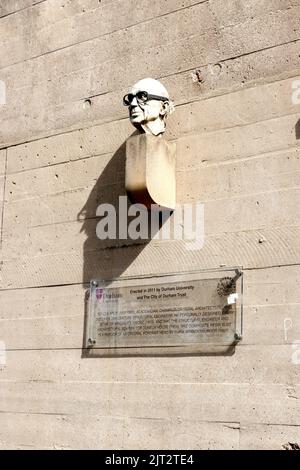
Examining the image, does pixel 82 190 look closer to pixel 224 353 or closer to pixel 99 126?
pixel 99 126

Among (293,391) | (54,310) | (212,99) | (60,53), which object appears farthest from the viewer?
(60,53)

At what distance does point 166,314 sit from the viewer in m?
4.65

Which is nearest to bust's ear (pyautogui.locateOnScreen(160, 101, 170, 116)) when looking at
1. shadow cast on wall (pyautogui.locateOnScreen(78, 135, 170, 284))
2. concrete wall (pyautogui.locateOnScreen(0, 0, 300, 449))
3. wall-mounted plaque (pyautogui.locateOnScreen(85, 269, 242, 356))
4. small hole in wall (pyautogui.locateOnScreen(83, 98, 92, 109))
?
concrete wall (pyautogui.locateOnScreen(0, 0, 300, 449))

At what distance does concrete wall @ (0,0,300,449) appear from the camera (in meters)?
4.32

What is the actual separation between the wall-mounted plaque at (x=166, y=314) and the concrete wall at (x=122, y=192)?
3.0 inches

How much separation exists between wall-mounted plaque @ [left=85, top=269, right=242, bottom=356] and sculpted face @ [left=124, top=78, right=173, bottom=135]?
984 millimetres

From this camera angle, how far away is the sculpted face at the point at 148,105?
4.77 metres

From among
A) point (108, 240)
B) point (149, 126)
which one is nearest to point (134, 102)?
point (149, 126)

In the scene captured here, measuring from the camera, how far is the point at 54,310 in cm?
520

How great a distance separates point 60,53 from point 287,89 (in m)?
2.00

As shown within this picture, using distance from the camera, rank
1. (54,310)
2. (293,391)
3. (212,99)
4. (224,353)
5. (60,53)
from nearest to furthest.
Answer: (293,391) → (224,353) → (212,99) → (54,310) → (60,53)

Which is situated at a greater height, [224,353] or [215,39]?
[215,39]
